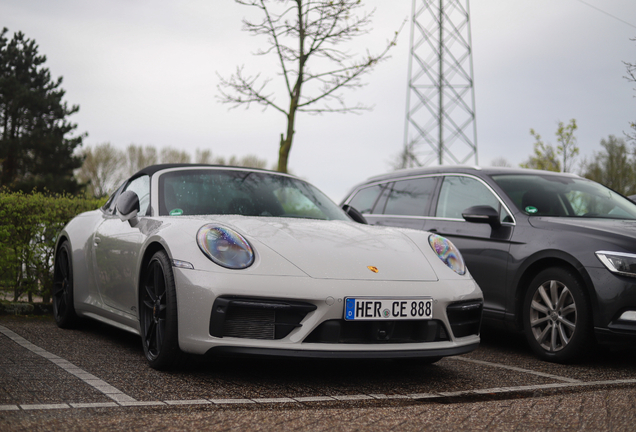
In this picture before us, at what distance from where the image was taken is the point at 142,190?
5.07m

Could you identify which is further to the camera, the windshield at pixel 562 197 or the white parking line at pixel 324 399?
the windshield at pixel 562 197

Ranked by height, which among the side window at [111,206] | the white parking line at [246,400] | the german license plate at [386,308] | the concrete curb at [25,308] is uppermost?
the side window at [111,206]

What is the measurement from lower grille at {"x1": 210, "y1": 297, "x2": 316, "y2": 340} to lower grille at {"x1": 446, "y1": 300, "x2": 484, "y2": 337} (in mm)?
885

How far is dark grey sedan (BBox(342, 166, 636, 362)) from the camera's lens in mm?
4668

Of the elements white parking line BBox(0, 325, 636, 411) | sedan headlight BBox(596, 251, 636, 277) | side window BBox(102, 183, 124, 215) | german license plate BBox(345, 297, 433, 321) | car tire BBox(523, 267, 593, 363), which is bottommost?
white parking line BBox(0, 325, 636, 411)

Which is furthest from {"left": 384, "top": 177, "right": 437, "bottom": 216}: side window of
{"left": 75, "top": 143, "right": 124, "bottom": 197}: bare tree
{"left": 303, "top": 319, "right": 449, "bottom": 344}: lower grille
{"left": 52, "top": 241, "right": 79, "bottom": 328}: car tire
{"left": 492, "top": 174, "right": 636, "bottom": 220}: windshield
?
{"left": 75, "top": 143, "right": 124, "bottom": 197}: bare tree

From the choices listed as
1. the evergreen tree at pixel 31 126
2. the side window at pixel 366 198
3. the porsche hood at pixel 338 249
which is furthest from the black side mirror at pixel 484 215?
the evergreen tree at pixel 31 126

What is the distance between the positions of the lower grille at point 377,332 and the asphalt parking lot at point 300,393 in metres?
0.28

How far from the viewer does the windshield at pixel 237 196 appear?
15.2 ft

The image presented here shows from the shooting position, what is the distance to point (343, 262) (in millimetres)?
3793

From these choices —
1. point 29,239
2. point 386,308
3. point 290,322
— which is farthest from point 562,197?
point 29,239

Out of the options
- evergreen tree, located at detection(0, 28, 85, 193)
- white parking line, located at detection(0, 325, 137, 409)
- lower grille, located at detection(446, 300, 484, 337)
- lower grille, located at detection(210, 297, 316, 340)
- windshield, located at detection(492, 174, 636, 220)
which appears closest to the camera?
white parking line, located at detection(0, 325, 137, 409)

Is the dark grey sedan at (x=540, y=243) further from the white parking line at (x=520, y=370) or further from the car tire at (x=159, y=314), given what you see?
the car tire at (x=159, y=314)

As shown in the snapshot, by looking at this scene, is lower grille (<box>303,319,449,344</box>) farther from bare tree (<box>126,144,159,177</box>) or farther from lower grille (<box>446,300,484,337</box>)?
bare tree (<box>126,144,159,177</box>)
